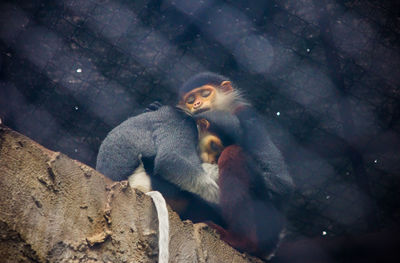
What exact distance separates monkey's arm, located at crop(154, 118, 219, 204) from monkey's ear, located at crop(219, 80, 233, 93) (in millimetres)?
485

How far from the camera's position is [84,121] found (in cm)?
222

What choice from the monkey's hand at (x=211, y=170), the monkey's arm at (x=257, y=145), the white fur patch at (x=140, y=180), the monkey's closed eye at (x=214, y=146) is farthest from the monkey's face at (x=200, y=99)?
the white fur patch at (x=140, y=180)

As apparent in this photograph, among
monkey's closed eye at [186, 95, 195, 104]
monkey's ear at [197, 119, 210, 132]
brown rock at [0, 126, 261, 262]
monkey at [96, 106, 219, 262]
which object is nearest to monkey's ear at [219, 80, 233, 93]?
monkey's closed eye at [186, 95, 195, 104]

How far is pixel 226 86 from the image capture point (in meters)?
2.04

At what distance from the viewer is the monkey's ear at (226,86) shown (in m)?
2.02

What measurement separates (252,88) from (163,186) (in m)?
0.98

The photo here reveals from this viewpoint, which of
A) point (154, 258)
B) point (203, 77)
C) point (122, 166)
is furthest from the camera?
point (203, 77)

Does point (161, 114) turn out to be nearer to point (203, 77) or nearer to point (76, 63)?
point (203, 77)

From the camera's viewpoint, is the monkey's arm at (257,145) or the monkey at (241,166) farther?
the monkey's arm at (257,145)

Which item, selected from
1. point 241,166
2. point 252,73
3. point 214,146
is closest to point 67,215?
point 241,166

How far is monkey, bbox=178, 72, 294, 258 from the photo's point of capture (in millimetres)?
1450

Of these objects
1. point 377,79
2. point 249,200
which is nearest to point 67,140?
point 249,200

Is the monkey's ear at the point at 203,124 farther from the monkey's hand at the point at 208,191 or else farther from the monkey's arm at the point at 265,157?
the monkey's hand at the point at 208,191

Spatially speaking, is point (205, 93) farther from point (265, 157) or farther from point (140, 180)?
point (140, 180)
